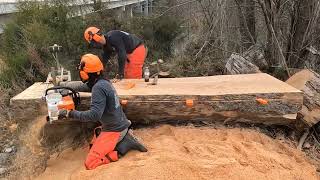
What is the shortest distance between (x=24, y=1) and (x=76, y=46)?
7.00 feet

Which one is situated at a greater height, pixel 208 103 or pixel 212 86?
pixel 212 86

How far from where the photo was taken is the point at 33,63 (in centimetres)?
941

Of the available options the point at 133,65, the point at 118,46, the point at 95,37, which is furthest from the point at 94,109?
the point at 133,65

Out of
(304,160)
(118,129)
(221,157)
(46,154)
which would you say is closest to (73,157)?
(46,154)

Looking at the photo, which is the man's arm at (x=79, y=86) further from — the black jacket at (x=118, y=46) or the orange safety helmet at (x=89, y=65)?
the black jacket at (x=118, y=46)

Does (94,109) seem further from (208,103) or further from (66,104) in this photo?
(208,103)

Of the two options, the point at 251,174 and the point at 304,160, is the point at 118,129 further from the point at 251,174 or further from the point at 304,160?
the point at 304,160

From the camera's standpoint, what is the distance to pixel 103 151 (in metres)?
5.00

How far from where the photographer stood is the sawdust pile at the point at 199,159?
4523mm

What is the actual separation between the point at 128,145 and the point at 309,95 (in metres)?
2.91

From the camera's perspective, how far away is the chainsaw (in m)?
4.73

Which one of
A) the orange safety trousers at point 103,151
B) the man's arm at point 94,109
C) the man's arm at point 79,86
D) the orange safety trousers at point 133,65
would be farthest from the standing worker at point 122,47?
the man's arm at point 94,109

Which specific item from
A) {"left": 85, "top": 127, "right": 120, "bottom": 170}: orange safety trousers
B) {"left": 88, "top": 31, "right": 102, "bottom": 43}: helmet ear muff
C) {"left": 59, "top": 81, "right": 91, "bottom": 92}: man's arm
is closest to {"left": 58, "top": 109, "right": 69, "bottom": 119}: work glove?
{"left": 85, "top": 127, "right": 120, "bottom": 170}: orange safety trousers

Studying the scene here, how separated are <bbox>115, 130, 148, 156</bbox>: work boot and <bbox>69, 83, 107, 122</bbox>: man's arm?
24.8 inches
